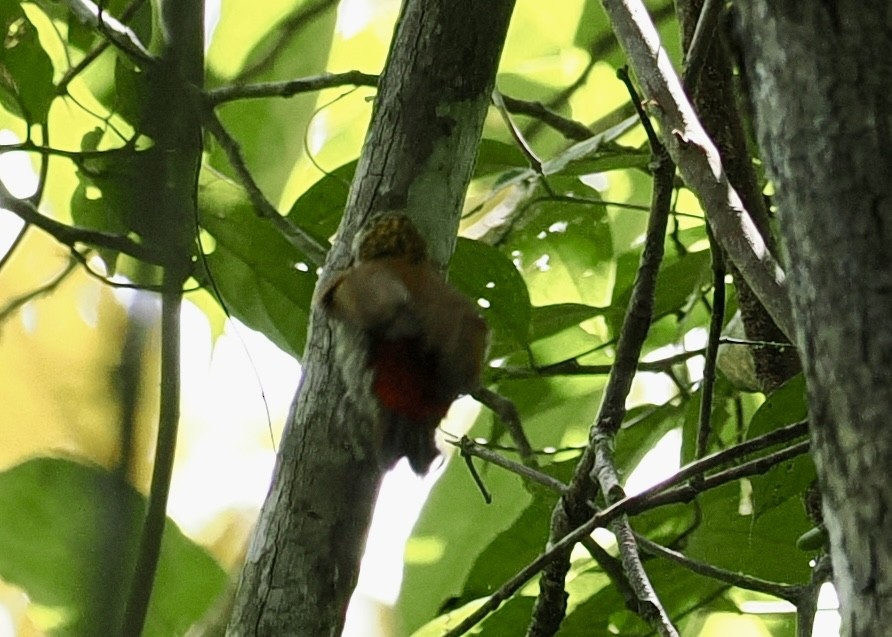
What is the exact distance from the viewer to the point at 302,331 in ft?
3.03

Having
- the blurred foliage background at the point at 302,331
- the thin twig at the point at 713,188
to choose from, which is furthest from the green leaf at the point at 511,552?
the thin twig at the point at 713,188

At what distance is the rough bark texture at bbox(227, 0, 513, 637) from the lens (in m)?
0.59

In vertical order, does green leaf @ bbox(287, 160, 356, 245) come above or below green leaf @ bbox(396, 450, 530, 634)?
above

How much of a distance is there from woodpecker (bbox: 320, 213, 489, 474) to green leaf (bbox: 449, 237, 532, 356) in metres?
0.35

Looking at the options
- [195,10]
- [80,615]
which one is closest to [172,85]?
[195,10]

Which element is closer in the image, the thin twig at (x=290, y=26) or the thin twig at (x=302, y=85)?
the thin twig at (x=302, y=85)

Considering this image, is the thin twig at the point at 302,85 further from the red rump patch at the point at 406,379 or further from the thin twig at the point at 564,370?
the red rump patch at the point at 406,379

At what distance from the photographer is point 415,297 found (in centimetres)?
49

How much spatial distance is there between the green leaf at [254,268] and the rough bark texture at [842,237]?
618 millimetres

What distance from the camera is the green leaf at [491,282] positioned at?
0.87 m

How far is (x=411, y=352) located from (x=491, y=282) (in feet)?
1.35

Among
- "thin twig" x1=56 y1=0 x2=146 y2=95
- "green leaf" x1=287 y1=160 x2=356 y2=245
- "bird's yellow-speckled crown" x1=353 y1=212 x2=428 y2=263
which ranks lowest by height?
"bird's yellow-speckled crown" x1=353 y1=212 x2=428 y2=263

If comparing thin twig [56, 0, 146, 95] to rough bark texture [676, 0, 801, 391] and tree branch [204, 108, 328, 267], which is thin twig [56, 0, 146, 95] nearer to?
tree branch [204, 108, 328, 267]

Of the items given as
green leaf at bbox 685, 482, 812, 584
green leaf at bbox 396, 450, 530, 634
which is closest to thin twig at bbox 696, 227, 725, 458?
green leaf at bbox 685, 482, 812, 584
